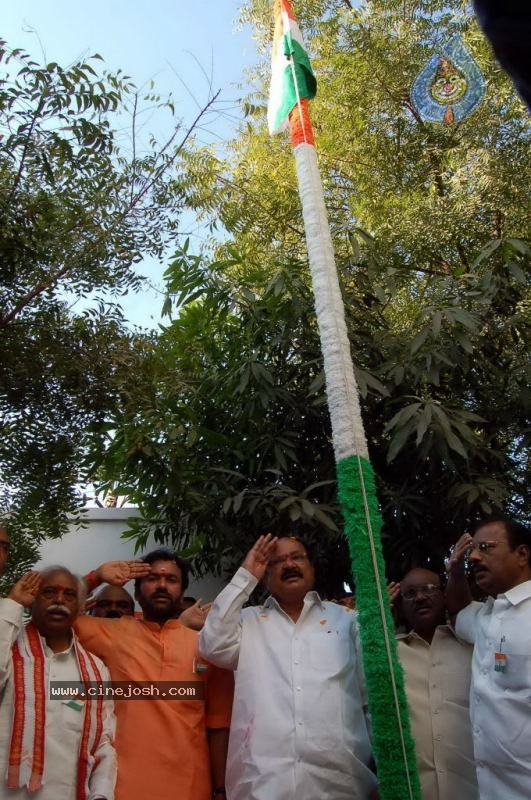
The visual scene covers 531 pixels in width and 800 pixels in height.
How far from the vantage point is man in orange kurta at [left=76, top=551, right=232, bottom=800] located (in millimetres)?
2887

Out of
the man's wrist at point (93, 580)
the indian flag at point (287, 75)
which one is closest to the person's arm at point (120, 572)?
the man's wrist at point (93, 580)

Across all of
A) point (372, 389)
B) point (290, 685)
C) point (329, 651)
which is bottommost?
point (290, 685)

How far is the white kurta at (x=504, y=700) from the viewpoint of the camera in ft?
8.45

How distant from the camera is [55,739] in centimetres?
274

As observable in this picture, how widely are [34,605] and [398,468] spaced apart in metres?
2.23

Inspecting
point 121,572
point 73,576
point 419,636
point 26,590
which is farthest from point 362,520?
point 26,590

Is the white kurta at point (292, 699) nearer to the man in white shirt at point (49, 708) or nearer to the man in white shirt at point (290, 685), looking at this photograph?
the man in white shirt at point (290, 685)

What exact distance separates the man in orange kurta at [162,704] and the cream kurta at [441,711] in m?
0.74

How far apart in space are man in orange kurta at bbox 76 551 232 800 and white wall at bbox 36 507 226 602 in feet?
9.38

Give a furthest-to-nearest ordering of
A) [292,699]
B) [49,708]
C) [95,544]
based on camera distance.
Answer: [95,544], [292,699], [49,708]

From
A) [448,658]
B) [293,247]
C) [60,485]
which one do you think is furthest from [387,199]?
[448,658]

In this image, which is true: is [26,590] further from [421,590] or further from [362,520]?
[421,590]

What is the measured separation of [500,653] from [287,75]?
2.60 meters

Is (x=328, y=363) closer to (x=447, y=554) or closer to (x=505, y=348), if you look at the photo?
(x=447, y=554)
